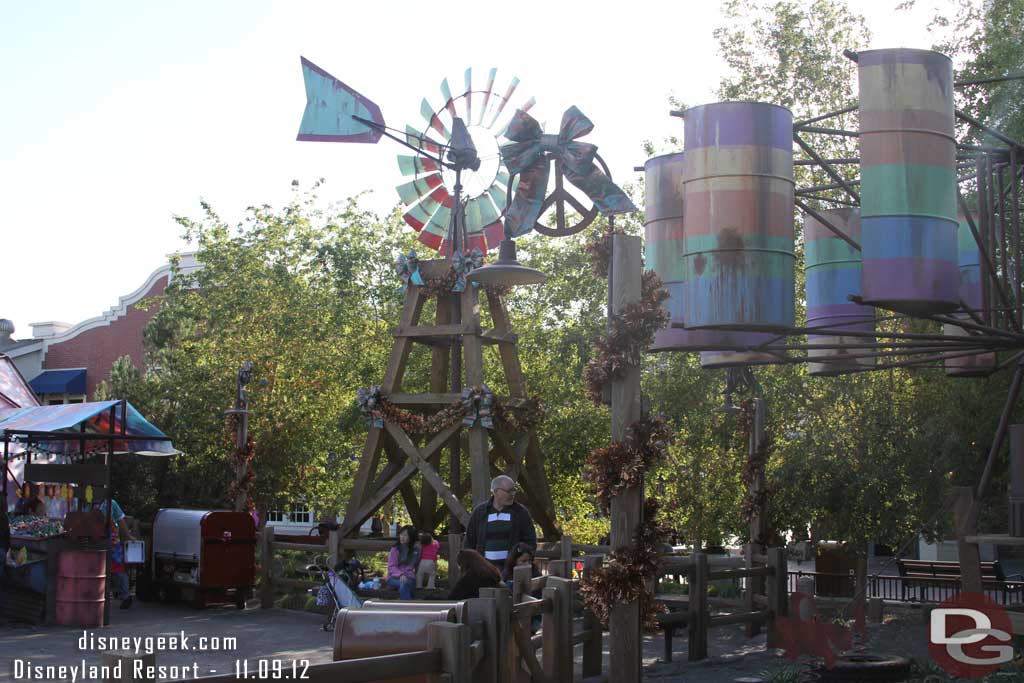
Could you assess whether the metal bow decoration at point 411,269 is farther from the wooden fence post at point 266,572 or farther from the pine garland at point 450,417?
the wooden fence post at point 266,572

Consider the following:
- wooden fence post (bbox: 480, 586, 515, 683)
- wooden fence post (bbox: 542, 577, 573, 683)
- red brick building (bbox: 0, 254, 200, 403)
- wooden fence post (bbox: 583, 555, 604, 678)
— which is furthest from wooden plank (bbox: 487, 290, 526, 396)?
red brick building (bbox: 0, 254, 200, 403)

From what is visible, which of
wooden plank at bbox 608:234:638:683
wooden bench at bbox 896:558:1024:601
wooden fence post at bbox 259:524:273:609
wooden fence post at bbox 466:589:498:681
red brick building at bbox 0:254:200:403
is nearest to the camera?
wooden fence post at bbox 466:589:498:681

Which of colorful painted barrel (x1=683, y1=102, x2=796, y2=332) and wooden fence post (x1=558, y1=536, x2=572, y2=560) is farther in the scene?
wooden fence post (x1=558, y1=536, x2=572, y2=560)

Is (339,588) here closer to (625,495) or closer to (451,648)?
(625,495)

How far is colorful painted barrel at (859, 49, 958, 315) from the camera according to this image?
864 centimetres

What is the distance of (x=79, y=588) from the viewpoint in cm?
1567

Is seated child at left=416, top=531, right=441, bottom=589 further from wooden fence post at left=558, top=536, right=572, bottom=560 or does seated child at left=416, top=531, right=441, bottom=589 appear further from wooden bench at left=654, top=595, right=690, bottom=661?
wooden bench at left=654, top=595, right=690, bottom=661

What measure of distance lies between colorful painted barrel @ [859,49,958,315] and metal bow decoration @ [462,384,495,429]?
860cm

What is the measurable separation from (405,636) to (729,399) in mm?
11074

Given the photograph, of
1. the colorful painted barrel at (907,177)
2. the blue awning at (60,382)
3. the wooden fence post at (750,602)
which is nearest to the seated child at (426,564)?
the wooden fence post at (750,602)

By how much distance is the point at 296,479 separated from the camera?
26797 mm

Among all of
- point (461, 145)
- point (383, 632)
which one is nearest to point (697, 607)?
point (383, 632)

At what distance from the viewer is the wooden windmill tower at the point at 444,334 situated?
16.8 metres

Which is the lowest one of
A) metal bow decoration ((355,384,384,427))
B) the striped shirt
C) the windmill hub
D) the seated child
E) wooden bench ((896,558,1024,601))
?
wooden bench ((896,558,1024,601))
